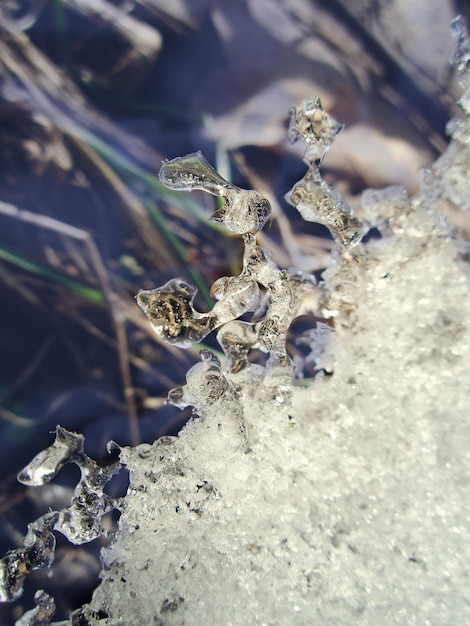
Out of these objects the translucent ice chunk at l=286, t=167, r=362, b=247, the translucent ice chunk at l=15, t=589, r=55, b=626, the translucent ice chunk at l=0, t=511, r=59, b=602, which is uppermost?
the translucent ice chunk at l=286, t=167, r=362, b=247

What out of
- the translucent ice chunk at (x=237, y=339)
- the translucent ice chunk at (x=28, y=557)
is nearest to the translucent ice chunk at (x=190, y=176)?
the translucent ice chunk at (x=237, y=339)

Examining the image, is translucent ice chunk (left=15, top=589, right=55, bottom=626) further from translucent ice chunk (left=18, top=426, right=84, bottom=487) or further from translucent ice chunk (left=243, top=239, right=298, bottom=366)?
translucent ice chunk (left=243, top=239, right=298, bottom=366)

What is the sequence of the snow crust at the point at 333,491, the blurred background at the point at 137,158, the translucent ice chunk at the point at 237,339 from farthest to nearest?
the blurred background at the point at 137,158 → the translucent ice chunk at the point at 237,339 → the snow crust at the point at 333,491

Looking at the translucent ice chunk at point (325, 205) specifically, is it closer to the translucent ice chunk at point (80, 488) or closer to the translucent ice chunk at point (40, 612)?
the translucent ice chunk at point (80, 488)

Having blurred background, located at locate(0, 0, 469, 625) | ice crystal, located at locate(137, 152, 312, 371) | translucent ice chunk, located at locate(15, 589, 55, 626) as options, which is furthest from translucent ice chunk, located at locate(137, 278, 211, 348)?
translucent ice chunk, located at locate(15, 589, 55, 626)

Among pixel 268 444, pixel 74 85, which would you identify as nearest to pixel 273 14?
pixel 74 85

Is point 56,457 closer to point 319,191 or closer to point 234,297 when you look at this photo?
point 234,297

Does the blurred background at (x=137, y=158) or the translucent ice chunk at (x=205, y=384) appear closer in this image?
the translucent ice chunk at (x=205, y=384)

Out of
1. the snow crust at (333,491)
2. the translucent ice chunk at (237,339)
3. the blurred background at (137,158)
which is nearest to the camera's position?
the snow crust at (333,491)
